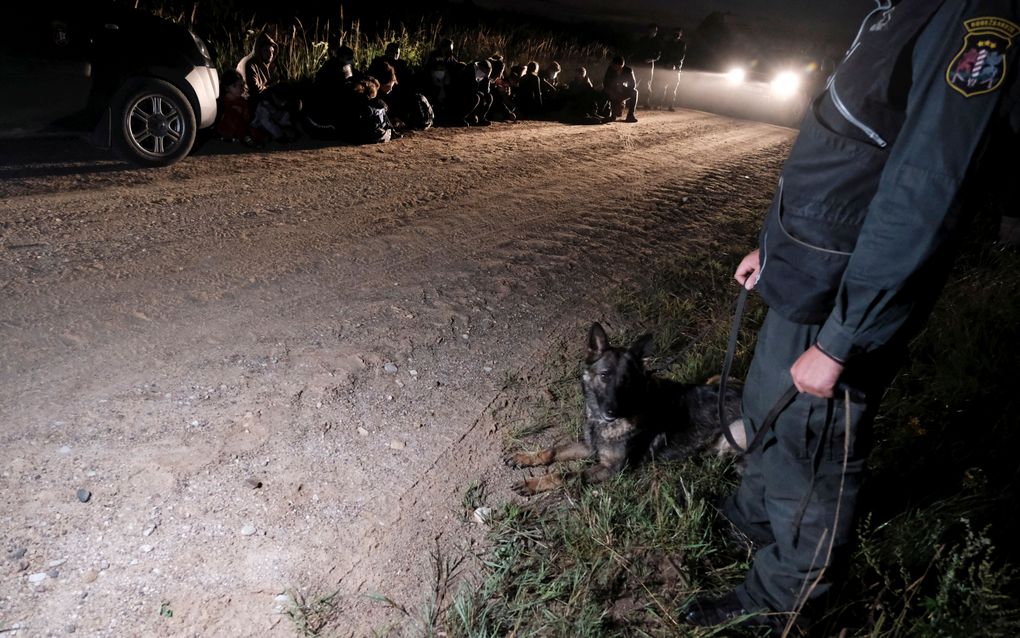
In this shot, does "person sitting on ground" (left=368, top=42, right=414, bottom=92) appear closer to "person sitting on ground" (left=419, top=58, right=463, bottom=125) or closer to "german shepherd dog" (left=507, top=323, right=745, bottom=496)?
"person sitting on ground" (left=419, top=58, right=463, bottom=125)

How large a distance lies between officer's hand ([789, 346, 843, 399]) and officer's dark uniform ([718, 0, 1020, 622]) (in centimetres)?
3

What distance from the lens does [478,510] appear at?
2.90 metres

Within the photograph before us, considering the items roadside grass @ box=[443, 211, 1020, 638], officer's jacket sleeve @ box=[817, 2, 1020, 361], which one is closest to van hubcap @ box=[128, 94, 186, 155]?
roadside grass @ box=[443, 211, 1020, 638]

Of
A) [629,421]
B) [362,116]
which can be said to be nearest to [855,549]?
[629,421]

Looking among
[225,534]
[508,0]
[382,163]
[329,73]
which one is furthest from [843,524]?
[508,0]

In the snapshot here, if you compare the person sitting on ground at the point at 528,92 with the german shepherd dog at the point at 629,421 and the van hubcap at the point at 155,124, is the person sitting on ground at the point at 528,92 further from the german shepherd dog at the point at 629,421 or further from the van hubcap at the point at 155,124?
the german shepherd dog at the point at 629,421

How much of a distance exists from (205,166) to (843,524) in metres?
6.79

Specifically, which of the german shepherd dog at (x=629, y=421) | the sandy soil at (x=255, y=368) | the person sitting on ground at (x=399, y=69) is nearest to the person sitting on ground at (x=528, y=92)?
the person sitting on ground at (x=399, y=69)

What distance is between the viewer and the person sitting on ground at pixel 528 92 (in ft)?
40.7

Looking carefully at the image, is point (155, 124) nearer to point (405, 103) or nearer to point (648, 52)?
point (405, 103)

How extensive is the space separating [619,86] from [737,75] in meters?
13.0

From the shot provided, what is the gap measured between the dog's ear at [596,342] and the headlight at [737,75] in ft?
73.5

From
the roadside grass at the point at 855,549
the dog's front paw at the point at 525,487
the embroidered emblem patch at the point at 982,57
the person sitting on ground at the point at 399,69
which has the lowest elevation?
the dog's front paw at the point at 525,487

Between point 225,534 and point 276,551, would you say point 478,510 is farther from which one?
point 225,534
